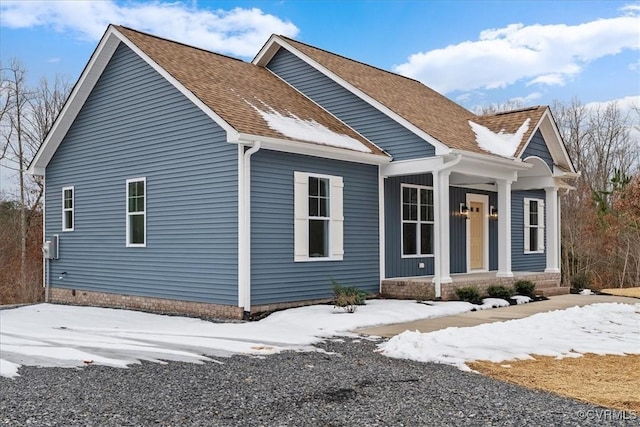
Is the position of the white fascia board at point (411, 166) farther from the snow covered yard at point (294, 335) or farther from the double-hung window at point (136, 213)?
the double-hung window at point (136, 213)

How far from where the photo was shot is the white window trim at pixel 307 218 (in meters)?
11.9

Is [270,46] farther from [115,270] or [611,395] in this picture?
[611,395]

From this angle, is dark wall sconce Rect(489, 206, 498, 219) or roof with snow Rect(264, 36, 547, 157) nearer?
roof with snow Rect(264, 36, 547, 157)

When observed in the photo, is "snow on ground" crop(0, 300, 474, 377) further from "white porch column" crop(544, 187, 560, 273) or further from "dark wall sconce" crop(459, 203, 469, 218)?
"white porch column" crop(544, 187, 560, 273)

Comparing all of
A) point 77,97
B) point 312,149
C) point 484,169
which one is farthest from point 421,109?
point 77,97

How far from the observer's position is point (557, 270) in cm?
1641

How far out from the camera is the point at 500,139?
49.1ft

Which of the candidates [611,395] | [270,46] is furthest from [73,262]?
[611,395]

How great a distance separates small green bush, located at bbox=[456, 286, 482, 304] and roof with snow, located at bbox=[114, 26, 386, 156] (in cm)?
325

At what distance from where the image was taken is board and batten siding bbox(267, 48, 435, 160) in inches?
523

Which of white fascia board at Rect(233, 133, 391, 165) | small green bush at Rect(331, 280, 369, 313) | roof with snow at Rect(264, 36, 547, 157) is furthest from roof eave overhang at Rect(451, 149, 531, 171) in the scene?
small green bush at Rect(331, 280, 369, 313)

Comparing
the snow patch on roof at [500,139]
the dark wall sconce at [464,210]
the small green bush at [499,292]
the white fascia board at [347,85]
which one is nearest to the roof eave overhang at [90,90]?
the white fascia board at [347,85]

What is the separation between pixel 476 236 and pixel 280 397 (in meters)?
12.6

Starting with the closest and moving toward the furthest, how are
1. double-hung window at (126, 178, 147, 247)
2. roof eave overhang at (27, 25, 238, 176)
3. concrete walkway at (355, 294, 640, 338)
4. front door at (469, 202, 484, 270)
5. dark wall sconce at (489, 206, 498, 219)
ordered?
concrete walkway at (355, 294, 640, 338), roof eave overhang at (27, 25, 238, 176), double-hung window at (126, 178, 147, 247), front door at (469, 202, 484, 270), dark wall sconce at (489, 206, 498, 219)
